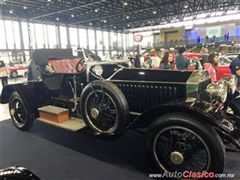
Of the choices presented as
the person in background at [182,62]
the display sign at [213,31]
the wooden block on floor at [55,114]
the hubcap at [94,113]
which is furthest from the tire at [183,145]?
the display sign at [213,31]

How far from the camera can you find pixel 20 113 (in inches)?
160

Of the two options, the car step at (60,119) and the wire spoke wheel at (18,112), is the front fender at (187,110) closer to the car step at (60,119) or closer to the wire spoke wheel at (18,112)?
the car step at (60,119)

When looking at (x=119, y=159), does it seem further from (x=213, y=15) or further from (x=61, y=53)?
Result: (x=213, y=15)

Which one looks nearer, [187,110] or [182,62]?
[187,110]

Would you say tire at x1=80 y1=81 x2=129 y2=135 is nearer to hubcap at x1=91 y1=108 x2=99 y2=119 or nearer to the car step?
hubcap at x1=91 y1=108 x2=99 y2=119

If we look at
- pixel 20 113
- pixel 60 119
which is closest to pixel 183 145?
pixel 60 119

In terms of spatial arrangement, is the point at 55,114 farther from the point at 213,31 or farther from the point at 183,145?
the point at 213,31

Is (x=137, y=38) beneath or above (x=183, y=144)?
above

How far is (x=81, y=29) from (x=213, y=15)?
16135 mm

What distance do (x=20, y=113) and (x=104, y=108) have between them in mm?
2037

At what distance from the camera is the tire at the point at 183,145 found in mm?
2074

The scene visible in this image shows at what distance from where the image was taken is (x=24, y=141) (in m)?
3.57

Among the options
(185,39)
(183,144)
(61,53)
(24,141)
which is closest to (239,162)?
(183,144)

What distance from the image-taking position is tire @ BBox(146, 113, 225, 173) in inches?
81.7
